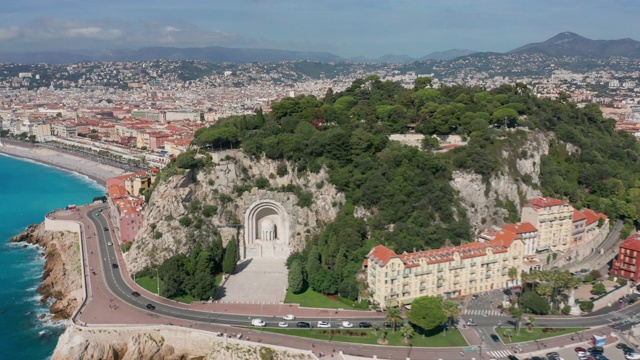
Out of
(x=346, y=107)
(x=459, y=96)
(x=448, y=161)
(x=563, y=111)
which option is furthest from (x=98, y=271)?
(x=563, y=111)

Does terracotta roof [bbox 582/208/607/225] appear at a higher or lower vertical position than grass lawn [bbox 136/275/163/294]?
higher

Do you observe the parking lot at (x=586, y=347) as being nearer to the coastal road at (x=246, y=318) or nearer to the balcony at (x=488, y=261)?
the coastal road at (x=246, y=318)

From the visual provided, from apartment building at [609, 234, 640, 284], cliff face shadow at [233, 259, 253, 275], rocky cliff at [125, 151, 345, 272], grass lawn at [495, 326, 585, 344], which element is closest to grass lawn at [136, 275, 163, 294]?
rocky cliff at [125, 151, 345, 272]

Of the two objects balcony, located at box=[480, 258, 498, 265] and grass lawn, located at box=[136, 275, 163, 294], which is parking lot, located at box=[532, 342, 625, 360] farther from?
grass lawn, located at box=[136, 275, 163, 294]

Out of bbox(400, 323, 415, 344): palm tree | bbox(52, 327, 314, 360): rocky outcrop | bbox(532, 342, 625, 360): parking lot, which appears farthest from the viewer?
bbox(52, 327, 314, 360): rocky outcrop

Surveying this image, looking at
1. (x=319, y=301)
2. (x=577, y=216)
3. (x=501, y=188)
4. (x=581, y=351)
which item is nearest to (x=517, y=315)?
(x=581, y=351)

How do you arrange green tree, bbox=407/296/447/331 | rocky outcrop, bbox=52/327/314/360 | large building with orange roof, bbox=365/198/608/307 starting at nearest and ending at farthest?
1. rocky outcrop, bbox=52/327/314/360
2. green tree, bbox=407/296/447/331
3. large building with orange roof, bbox=365/198/608/307
